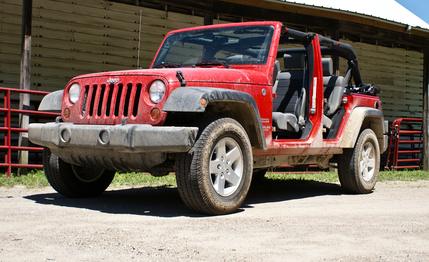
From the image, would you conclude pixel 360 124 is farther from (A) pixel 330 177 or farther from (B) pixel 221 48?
(A) pixel 330 177

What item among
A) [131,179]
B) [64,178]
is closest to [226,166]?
[64,178]

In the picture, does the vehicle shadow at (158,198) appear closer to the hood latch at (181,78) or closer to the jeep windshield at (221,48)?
the hood latch at (181,78)

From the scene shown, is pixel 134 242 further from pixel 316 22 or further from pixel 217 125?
pixel 316 22

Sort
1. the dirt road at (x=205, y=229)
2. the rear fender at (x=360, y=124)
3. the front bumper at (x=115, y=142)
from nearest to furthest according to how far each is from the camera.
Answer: the dirt road at (x=205, y=229), the front bumper at (x=115, y=142), the rear fender at (x=360, y=124)

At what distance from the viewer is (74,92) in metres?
6.47

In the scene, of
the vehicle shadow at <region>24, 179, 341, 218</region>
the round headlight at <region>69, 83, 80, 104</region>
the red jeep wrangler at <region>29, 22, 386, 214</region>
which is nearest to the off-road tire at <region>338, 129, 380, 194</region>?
the red jeep wrangler at <region>29, 22, 386, 214</region>

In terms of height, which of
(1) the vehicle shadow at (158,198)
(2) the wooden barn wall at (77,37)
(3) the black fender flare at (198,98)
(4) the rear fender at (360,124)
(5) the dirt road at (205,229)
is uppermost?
(2) the wooden barn wall at (77,37)

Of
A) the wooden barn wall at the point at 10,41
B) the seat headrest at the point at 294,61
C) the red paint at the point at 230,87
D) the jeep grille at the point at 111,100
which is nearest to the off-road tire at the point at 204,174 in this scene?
the red paint at the point at 230,87

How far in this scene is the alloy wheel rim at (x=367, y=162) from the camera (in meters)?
8.63

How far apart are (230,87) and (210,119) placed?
1.57 ft

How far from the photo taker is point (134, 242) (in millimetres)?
4391

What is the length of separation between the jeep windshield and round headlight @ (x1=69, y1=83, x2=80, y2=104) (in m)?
1.10

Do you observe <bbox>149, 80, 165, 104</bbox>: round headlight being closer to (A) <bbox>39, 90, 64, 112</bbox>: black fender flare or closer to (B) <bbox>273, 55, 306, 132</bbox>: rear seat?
(A) <bbox>39, 90, 64, 112</bbox>: black fender flare

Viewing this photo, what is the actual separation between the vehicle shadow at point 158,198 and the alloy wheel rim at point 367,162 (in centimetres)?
44
